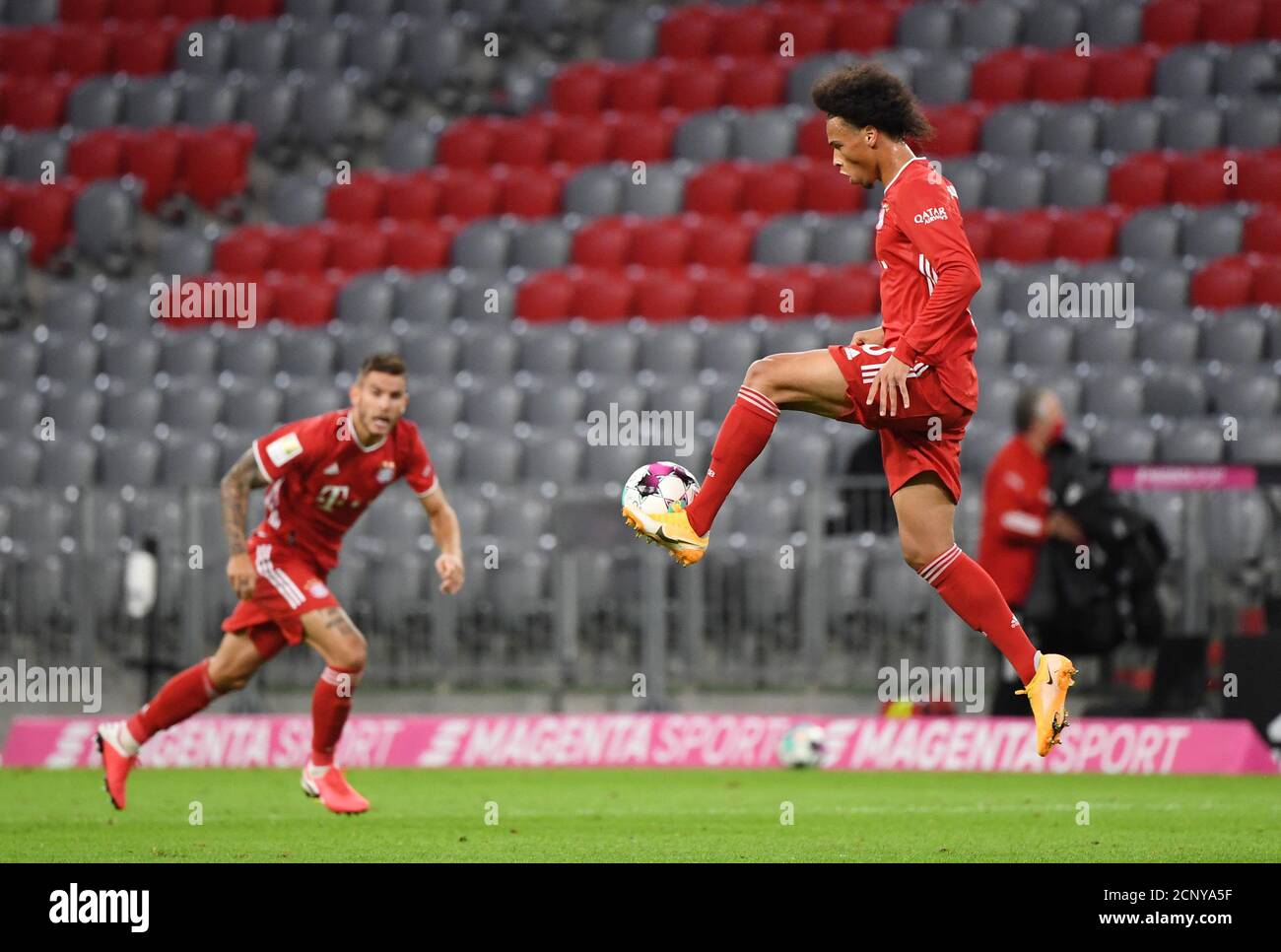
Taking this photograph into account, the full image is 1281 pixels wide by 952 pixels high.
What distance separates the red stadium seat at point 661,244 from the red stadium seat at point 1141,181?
382 centimetres

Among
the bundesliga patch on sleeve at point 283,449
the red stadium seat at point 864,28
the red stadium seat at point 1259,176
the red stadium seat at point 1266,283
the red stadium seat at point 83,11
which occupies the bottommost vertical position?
the bundesliga patch on sleeve at point 283,449

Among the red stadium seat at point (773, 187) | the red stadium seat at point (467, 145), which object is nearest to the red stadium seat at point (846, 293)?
the red stadium seat at point (773, 187)

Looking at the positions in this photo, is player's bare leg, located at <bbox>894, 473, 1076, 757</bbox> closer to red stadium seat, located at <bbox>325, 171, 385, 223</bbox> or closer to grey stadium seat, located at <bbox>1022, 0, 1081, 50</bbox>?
grey stadium seat, located at <bbox>1022, 0, 1081, 50</bbox>

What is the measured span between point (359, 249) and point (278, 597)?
9746mm

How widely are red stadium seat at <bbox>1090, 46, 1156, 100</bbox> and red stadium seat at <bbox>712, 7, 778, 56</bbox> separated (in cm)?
319

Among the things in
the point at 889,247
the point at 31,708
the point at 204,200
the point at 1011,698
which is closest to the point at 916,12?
the point at 204,200

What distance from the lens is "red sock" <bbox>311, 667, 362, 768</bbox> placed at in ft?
28.7

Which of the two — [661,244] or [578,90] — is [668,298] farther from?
[578,90]

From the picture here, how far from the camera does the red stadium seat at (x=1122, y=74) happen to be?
1762 centimetres

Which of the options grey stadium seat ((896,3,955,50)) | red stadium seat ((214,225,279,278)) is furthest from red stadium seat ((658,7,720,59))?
red stadium seat ((214,225,279,278))

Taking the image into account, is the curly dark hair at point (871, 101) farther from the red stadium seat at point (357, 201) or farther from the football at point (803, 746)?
the red stadium seat at point (357, 201)

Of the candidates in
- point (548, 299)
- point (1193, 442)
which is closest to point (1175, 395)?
point (1193, 442)

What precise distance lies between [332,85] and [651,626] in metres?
8.63

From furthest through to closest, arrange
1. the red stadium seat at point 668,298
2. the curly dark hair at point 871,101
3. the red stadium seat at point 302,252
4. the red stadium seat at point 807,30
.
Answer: the red stadium seat at point 807,30, the red stadium seat at point 302,252, the red stadium seat at point 668,298, the curly dark hair at point 871,101
